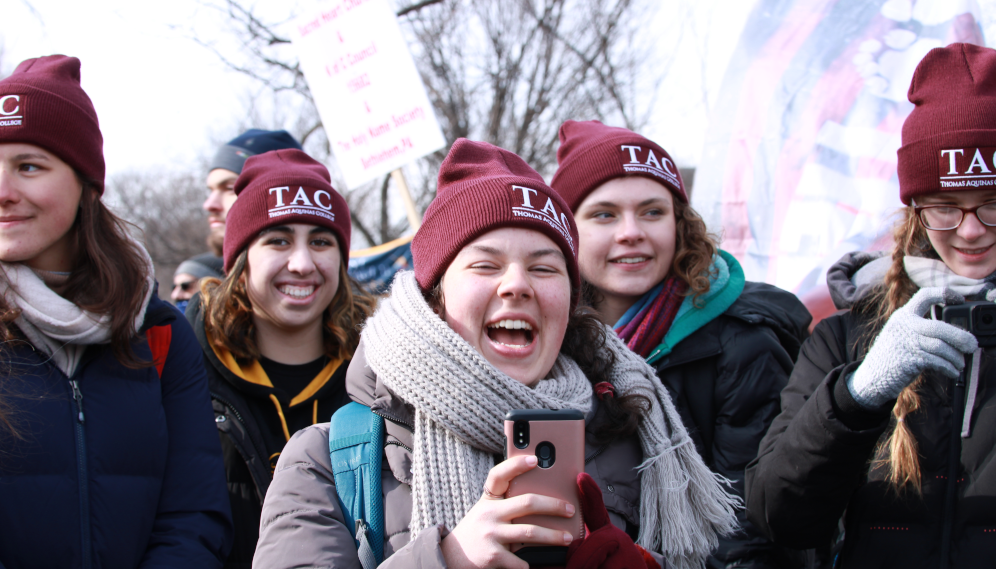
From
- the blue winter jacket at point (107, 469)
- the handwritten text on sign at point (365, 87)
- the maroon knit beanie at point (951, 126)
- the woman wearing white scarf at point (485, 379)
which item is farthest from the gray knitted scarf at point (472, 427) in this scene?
the handwritten text on sign at point (365, 87)

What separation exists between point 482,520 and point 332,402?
5.65ft

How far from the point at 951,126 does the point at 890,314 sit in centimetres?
61

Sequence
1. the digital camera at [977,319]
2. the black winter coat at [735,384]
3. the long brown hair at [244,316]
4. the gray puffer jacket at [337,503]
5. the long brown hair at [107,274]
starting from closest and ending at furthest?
the gray puffer jacket at [337,503] < the digital camera at [977,319] < the long brown hair at [107,274] < the black winter coat at [735,384] < the long brown hair at [244,316]

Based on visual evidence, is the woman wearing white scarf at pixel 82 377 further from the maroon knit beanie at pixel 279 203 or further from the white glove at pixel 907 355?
the white glove at pixel 907 355

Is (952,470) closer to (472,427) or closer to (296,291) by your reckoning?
(472,427)

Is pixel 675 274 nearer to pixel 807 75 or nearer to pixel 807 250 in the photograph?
pixel 807 250

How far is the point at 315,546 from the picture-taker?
1571mm

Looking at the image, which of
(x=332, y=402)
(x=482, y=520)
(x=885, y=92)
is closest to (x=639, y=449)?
(x=482, y=520)

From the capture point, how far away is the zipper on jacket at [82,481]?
194cm

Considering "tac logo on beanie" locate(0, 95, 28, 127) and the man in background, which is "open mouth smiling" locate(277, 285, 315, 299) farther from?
the man in background

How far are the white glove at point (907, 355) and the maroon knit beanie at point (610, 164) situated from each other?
4.01ft

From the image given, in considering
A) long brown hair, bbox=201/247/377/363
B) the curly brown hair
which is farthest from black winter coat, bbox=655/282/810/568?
long brown hair, bbox=201/247/377/363

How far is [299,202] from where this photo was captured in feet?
10.0

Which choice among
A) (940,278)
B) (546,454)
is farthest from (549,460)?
(940,278)
